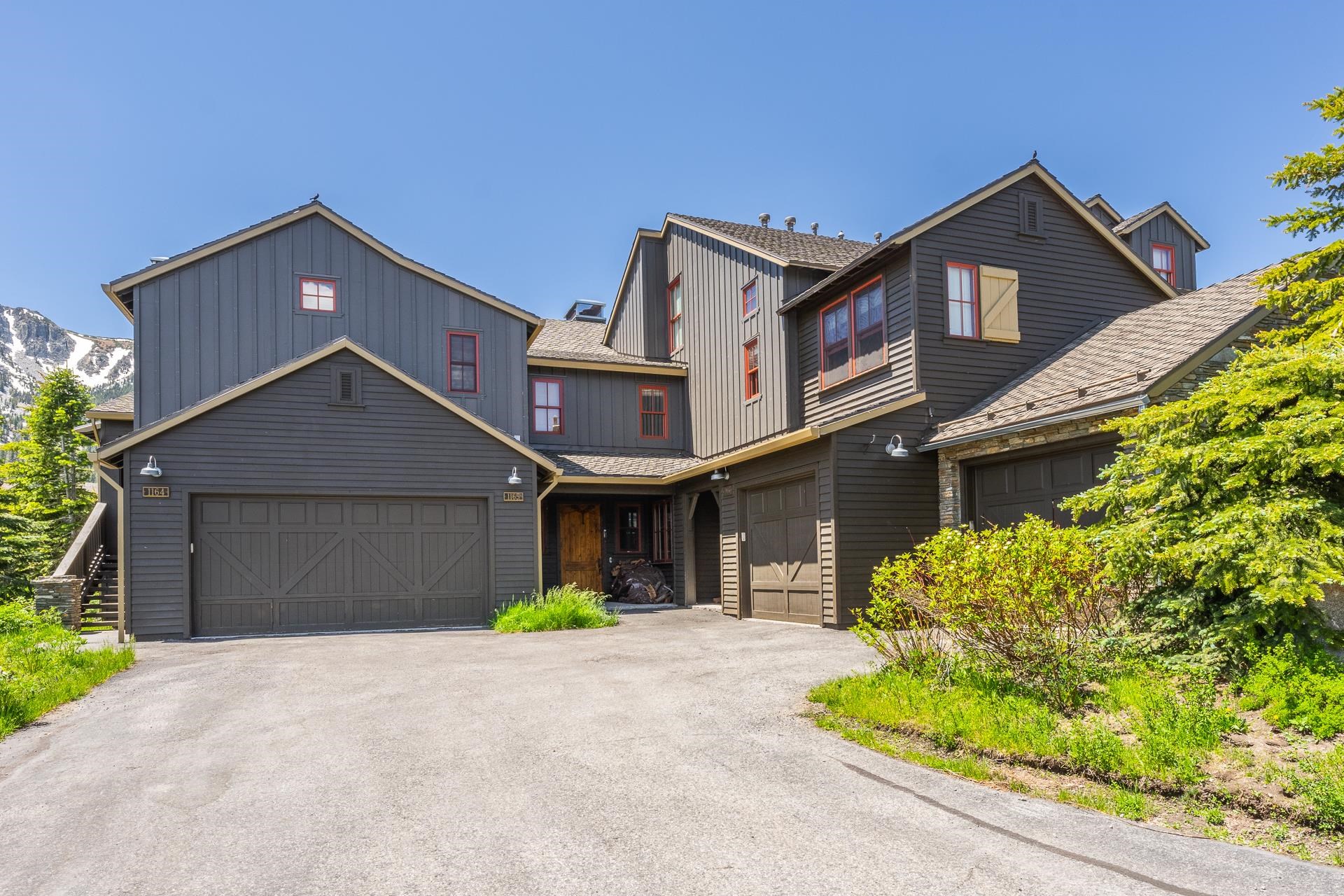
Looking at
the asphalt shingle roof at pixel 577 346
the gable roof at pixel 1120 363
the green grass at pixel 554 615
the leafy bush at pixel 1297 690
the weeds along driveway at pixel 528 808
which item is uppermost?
the asphalt shingle roof at pixel 577 346

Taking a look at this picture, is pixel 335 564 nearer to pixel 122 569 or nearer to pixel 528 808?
pixel 122 569

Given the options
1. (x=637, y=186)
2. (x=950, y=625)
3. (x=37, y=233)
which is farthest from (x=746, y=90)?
(x=37, y=233)

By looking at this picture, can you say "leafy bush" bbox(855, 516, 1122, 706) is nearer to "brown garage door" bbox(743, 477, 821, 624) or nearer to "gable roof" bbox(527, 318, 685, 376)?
"brown garage door" bbox(743, 477, 821, 624)

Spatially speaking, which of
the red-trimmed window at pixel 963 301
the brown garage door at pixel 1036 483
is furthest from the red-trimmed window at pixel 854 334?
the brown garage door at pixel 1036 483

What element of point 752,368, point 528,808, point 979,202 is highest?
point 979,202

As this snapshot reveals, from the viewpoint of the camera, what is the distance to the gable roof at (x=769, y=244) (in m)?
18.7

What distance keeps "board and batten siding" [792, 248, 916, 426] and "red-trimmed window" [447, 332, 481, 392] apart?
6.78m

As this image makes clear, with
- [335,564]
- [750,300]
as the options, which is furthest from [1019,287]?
[335,564]

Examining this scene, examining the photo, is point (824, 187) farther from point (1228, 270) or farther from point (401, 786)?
point (401, 786)

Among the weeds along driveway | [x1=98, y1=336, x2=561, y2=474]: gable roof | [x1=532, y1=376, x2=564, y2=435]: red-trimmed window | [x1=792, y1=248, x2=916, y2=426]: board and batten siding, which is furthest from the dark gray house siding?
the weeds along driveway

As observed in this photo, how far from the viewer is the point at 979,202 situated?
51.1ft

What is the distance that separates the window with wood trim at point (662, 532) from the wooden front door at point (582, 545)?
1368mm

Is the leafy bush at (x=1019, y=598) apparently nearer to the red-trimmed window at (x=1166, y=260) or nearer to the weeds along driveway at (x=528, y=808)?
the weeds along driveway at (x=528, y=808)

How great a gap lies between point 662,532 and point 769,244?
7.45 m
